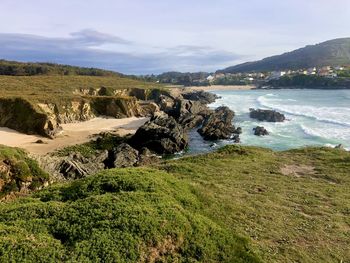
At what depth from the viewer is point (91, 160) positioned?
31078 mm

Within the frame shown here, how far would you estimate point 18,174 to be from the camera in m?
19.1

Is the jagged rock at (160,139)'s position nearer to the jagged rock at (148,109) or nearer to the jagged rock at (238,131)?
the jagged rock at (238,131)

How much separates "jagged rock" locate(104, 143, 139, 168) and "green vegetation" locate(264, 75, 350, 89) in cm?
11037

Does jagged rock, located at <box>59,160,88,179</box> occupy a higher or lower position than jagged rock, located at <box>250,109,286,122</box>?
higher

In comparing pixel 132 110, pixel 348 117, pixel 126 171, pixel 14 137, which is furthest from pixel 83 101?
pixel 126 171

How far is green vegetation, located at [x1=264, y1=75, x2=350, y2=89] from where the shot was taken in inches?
5133

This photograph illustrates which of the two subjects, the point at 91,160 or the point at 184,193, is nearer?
the point at 184,193

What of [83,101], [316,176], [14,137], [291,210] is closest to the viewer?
[291,210]

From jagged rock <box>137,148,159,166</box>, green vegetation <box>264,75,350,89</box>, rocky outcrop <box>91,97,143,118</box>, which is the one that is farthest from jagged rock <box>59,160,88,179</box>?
green vegetation <box>264,75,350,89</box>

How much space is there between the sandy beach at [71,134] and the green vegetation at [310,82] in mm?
94894

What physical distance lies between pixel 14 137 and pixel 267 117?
35841 millimetres

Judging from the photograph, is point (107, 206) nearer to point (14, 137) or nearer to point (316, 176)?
point (316, 176)

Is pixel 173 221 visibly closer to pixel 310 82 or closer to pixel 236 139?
pixel 236 139

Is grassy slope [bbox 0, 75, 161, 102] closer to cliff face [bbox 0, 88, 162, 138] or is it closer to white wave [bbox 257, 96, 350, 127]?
cliff face [bbox 0, 88, 162, 138]
